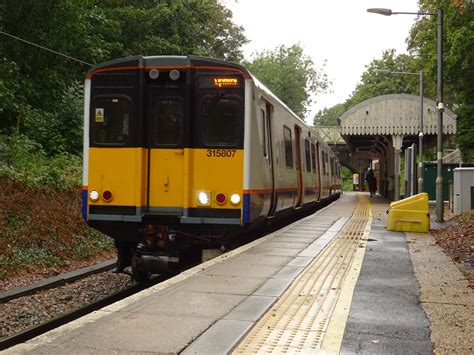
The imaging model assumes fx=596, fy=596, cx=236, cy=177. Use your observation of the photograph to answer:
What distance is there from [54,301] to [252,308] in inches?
163

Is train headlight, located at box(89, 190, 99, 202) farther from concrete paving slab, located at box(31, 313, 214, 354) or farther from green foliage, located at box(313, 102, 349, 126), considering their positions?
green foliage, located at box(313, 102, 349, 126)

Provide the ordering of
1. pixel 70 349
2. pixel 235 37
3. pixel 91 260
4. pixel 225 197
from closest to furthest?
pixel 70 349
pixel 225 197
pixel 91 260
pixel 235 37

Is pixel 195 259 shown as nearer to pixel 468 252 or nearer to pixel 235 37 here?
pixel 468 252

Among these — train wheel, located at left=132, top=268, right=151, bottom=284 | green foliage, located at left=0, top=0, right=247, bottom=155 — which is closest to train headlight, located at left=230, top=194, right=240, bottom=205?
train wheel, located at left=132, top=268, right=151, bottom=284

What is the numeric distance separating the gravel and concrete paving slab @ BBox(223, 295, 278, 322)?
287 centimetres

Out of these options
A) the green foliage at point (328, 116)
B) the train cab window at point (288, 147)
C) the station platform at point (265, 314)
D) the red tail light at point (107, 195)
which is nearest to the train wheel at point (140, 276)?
the red tail light at point (107, 195)

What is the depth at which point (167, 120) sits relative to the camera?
29.3ft

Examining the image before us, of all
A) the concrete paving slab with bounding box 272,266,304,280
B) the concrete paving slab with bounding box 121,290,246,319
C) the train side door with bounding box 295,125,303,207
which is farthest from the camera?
the train side door with bounding box 295,125,303,207

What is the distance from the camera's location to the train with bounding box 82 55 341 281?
865 cm

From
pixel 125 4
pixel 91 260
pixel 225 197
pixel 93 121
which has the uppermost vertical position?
pixel 125 4

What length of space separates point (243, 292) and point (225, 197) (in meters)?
2.46

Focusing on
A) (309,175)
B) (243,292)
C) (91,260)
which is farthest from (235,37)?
(243,292)

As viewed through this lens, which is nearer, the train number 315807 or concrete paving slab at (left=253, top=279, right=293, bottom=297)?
concrete paving slab at (left=253, top=279, right=293, bottom=297)

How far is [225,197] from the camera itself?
8.66 metres
